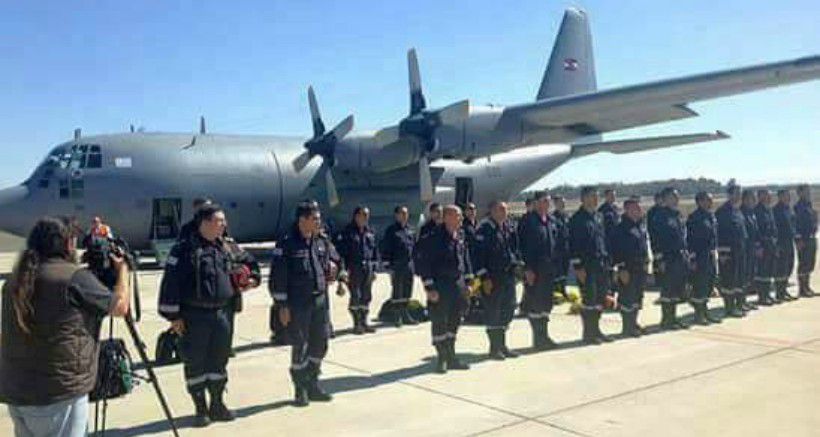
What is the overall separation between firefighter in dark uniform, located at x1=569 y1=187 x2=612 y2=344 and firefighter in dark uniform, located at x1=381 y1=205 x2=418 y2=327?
2552 mm

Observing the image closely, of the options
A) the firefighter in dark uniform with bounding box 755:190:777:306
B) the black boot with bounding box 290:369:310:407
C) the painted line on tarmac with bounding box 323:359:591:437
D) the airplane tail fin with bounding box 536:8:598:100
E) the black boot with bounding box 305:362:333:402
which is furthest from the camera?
the airplane tail fin with bounding box 536:8:598:100

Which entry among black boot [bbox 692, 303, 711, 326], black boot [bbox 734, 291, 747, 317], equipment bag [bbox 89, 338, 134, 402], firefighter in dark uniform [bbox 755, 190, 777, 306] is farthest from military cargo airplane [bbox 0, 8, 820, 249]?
equipment bag [bbox 89, 338, 134, 402]

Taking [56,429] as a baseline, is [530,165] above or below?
above

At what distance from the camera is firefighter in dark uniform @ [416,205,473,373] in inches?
303

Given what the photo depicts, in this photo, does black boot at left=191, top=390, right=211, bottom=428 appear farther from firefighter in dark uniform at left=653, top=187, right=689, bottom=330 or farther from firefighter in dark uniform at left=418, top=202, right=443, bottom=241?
firefighter in dark uniform at left=653, top=187, right=689, bottom=330

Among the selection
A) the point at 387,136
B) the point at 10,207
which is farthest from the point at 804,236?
the point at 10,207

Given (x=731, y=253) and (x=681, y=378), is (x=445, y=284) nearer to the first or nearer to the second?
(x=681, y=378)

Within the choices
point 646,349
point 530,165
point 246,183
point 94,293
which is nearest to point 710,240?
point 646,349

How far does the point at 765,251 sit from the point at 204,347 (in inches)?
365

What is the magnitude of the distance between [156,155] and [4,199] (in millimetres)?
3433

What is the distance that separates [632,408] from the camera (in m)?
6.12

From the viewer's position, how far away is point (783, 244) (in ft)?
40.0

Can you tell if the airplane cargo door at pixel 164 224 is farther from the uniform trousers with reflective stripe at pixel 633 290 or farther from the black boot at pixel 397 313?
the uniform trousers with reflective stripe at pixel 633 290

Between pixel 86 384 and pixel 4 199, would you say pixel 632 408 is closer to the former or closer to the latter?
pixel 86 384
